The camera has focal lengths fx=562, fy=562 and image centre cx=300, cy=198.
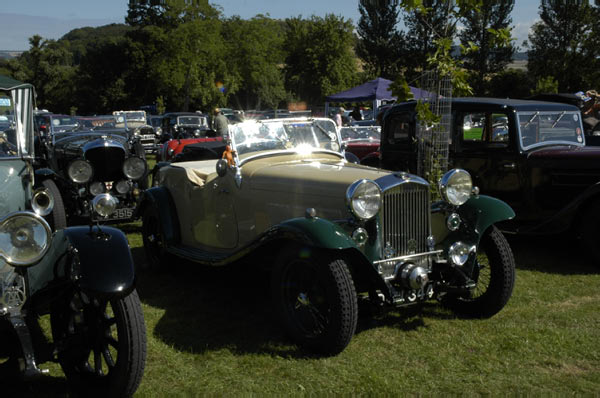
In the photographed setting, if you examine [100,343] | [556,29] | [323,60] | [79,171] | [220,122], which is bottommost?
[100,343]

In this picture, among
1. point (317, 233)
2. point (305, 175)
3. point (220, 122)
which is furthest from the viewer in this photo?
point (220, 122)

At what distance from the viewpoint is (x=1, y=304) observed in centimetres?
294

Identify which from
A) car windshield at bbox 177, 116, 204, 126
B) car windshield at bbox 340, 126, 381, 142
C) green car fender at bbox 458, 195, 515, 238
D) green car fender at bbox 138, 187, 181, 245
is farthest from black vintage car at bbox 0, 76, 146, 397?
car windshield at bbox 177, 116, 204, 126

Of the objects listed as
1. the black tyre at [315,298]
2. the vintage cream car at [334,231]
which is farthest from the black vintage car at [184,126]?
the black tyre at [315,298]

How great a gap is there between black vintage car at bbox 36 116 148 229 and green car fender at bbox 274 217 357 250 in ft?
15.1

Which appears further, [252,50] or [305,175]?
[252,50]

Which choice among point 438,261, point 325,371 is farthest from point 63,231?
point 438,261

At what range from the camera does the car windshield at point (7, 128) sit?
13.9ft

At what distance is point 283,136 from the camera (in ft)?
18.4

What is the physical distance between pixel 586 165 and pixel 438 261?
3.04 m

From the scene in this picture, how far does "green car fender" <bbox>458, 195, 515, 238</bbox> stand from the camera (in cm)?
460

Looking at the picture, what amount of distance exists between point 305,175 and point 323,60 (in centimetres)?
4868

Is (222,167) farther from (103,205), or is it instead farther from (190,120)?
(190,120)

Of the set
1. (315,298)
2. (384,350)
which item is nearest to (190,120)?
(315,298)
